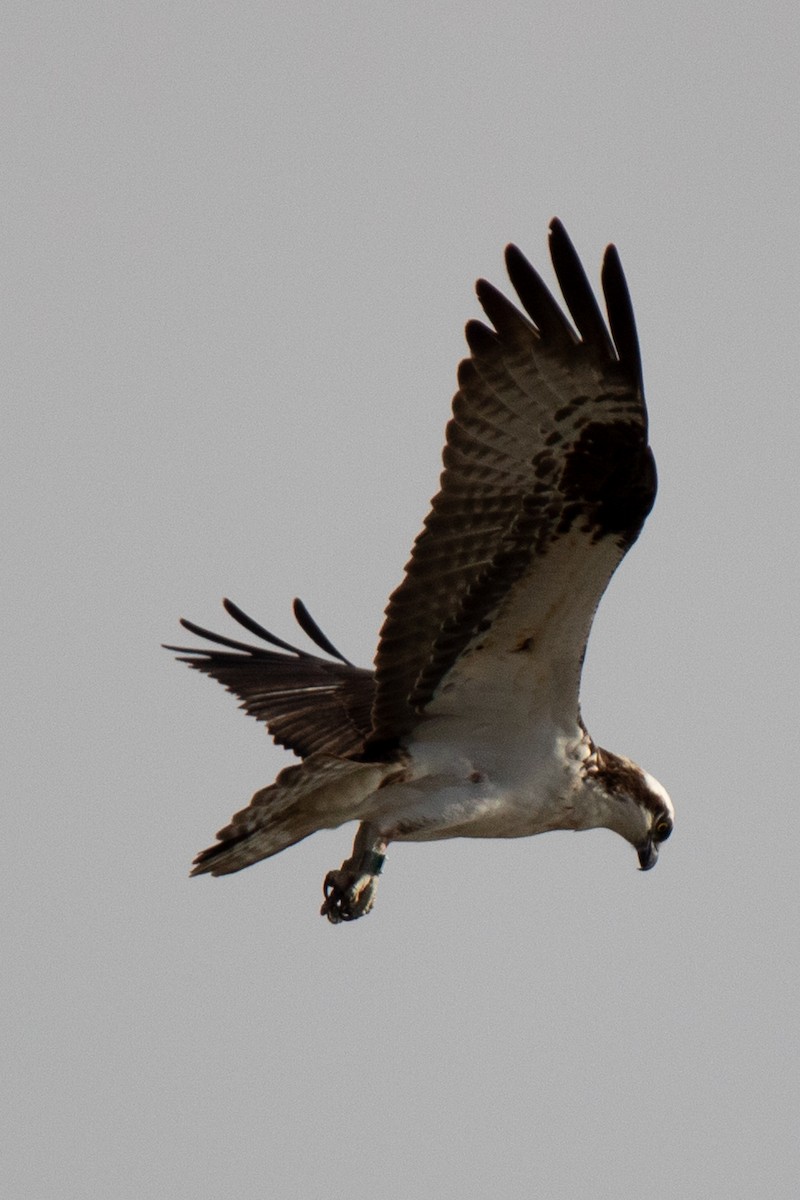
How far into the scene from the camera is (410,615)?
764 cm

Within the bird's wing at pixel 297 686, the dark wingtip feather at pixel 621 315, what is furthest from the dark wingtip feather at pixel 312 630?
the dark wingtip feather at pixel 621 315

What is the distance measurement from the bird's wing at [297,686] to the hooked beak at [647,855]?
4.07ft

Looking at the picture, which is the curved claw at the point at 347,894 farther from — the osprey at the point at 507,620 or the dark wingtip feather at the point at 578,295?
the dark wingtip feather at the point at 578,295

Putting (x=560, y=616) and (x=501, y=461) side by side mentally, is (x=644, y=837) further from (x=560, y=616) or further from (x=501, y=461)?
(x=501, y=461)

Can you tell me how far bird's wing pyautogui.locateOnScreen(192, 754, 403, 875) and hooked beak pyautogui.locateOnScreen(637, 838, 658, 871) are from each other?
1381mm

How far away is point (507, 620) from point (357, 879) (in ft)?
4.09

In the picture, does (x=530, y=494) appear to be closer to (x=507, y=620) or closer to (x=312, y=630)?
(x=507, y=620)

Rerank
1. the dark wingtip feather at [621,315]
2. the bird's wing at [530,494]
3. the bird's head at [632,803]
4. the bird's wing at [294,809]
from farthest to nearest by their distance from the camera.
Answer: the bird's head at [632,803] → the bird's wing at [294,809] → the bird's wing at [530,494] → the dark wingtip feather at [621,315]

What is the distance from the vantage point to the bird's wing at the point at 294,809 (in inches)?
297

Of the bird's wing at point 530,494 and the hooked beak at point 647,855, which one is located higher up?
the bird's wing at point 530,494

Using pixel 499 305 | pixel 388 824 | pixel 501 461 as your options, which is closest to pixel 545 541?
pixel 501 461

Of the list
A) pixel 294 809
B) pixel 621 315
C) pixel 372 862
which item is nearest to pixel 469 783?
pixel 372 862

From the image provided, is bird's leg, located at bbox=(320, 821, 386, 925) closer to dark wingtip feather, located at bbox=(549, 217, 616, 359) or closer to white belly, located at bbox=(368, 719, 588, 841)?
white belly, located at bbox=(368, 719, 588, 841)

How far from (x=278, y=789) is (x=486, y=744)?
0.98 m
